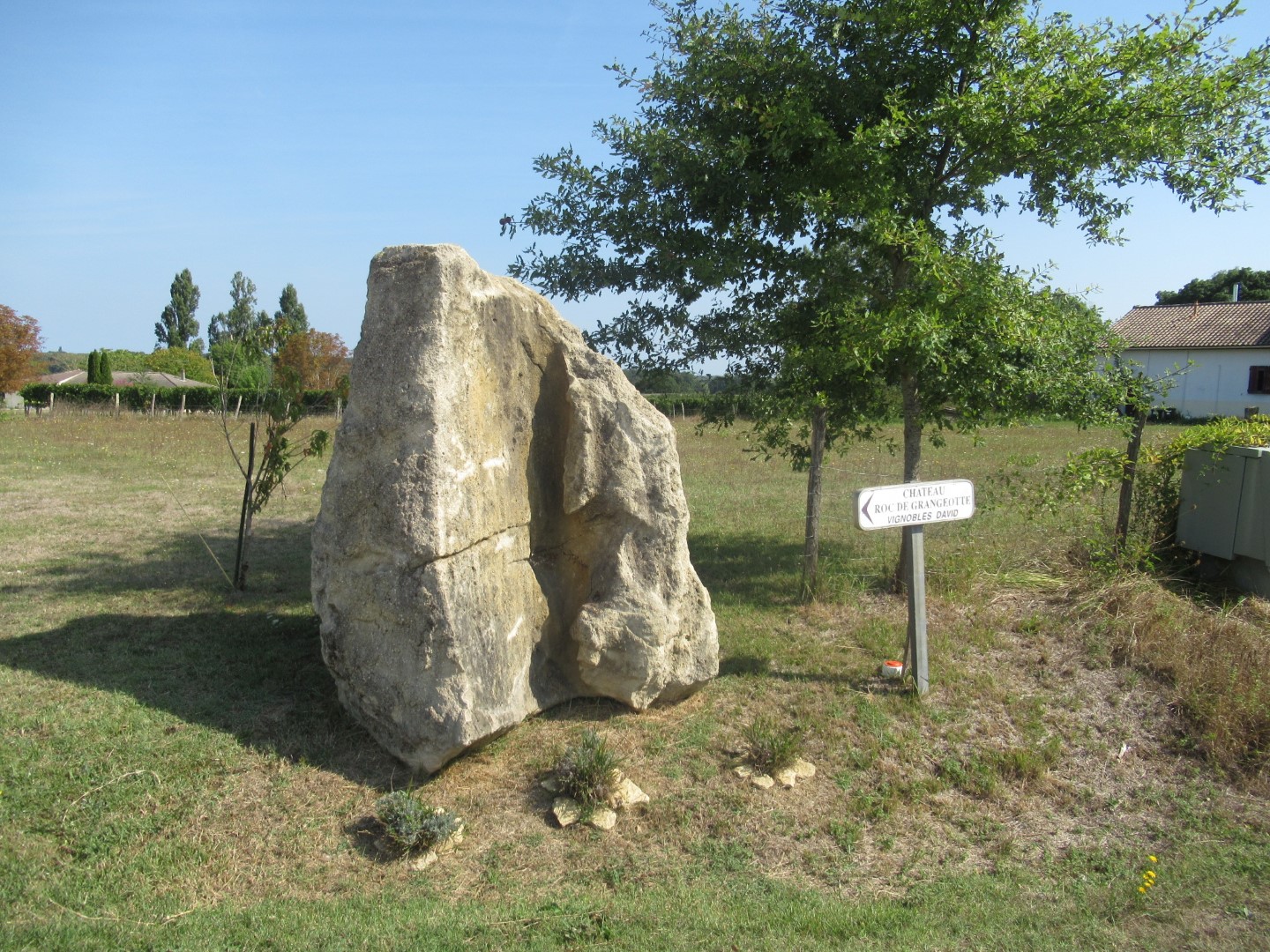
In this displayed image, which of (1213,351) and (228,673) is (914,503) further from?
(1213,351)

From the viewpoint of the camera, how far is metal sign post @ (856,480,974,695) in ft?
23.1

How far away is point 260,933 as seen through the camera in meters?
4.50

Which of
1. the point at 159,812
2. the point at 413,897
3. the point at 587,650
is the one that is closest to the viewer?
the point at 413,897

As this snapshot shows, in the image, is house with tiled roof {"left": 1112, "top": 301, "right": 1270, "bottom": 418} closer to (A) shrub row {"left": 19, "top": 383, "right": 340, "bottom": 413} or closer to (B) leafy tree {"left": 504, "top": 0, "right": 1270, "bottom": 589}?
(B) leafy tree {"left": 504, "top": 0, "right": 1270, "bottom": 589}

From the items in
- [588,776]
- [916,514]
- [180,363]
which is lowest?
[588,776]

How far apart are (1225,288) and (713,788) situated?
64835mm

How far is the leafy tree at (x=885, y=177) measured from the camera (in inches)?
324

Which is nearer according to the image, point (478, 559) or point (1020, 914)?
point (1020, 914)

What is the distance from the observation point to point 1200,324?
46406 mm

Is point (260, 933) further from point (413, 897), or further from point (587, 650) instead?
point (587, 650)

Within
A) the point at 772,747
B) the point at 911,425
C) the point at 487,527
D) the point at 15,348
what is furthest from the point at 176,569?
the point at 15,348

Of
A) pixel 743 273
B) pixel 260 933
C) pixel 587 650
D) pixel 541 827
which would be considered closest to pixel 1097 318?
pixel 743 273

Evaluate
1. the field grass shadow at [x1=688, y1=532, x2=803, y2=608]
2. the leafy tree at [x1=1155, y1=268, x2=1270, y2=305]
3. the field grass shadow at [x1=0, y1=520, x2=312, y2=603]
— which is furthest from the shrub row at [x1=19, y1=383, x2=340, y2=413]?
the leafy tree at [x1=1155, y1=268, x2=1270, y2=305]

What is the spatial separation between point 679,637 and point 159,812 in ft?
12.0
